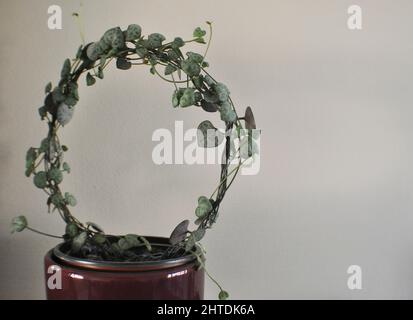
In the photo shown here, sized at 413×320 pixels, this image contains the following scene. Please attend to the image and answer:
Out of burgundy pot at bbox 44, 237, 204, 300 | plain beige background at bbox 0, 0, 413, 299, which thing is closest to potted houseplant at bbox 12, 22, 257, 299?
burgundy pot at bbox 44, 237, 204, 300

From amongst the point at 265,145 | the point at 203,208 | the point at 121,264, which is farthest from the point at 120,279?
the point at 265,145

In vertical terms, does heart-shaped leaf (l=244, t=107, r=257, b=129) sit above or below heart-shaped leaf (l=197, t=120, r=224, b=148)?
above

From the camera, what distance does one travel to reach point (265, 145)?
1139mm

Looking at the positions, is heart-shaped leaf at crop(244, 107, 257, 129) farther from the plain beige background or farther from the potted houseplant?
the plain beige background

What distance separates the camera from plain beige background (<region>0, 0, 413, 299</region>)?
109 cm

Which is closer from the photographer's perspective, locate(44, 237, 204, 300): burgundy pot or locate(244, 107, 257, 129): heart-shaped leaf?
locate(44, 237, 204, 300): burgundy pot

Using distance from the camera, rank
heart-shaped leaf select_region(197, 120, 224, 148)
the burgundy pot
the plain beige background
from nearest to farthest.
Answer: the burgundy pot < heart-shaped leaf select_region(197, 120, 224, 148) < the plain beige background

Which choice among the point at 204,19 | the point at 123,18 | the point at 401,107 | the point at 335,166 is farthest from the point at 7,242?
the point at 401,107

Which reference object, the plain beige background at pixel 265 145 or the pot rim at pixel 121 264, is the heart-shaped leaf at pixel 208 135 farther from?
the plain beige background at pixel 265 145

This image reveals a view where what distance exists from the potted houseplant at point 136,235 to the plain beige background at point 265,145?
0.24 metres

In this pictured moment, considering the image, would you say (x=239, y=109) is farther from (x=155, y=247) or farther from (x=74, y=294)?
(x=74, y=294)

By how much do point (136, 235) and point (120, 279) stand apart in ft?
0.41

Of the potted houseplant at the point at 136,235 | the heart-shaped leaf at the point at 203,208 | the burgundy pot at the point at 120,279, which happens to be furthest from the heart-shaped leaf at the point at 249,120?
the burgundy pot at the point at 120,279
